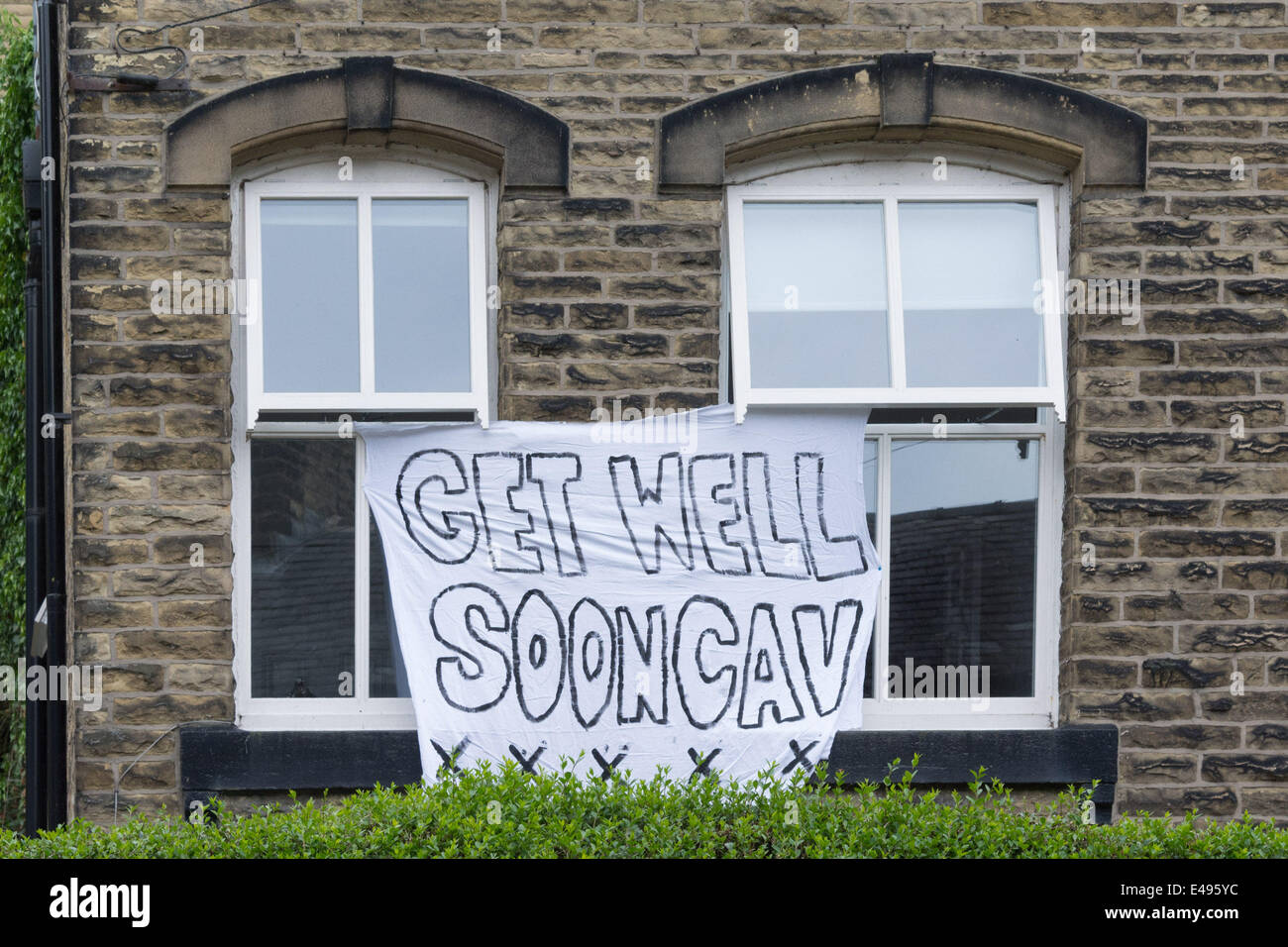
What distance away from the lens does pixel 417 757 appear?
566cm

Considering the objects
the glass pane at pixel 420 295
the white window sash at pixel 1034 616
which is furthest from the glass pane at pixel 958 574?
the glass pane at pixel 420 295

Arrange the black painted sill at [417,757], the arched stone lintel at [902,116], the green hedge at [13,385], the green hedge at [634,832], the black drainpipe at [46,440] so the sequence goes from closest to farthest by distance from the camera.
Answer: the green hedge at [634,832] < the black painted sill at [417,757] < the arched stone lintel at [902,116] < the black drainpipe at [46,440] < the green hedge at [13,385]

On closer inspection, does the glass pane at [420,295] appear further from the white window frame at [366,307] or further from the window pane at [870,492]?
the window pane at [870,492]

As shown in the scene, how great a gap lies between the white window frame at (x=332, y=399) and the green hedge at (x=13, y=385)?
220 cm

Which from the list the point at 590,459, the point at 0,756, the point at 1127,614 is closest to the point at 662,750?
the point at 590,459

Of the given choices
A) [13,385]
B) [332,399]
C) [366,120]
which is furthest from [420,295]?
[13,385]

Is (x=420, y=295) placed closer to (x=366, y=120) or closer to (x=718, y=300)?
(x=366, y=120)

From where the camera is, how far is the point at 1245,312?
5.84 metres

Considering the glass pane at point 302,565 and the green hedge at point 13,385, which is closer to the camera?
the glass pane at point 302,565

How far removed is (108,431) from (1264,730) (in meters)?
4.90

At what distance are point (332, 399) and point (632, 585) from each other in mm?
1457

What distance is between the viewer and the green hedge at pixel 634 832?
435 cm

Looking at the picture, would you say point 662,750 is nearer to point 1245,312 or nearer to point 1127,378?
point 1127,378

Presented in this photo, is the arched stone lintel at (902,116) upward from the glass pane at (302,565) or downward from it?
upward
